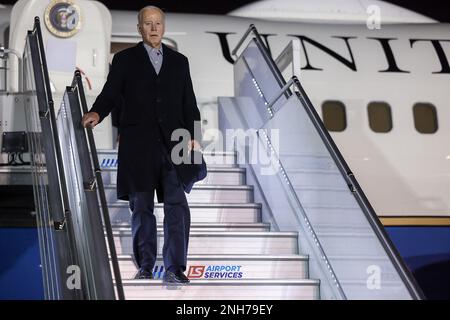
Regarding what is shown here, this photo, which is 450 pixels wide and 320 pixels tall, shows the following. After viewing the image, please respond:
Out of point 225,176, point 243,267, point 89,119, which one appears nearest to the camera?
point 89,119

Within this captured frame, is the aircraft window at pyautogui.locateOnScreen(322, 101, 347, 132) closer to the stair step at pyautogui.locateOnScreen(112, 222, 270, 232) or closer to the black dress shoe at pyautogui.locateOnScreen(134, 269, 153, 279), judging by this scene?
the stair step at pyautogui.locateOnScreen(112, 222, 270, 232)

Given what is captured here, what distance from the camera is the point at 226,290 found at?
532cm

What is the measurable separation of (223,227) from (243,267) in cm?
58

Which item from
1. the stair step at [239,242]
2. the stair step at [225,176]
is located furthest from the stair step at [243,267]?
the stair step at [225,176]

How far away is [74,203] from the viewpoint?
215 inches

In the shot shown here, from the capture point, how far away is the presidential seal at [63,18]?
334 inches

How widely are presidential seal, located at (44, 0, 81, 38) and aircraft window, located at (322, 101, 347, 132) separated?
2.69m

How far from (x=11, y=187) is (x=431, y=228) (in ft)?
13.4

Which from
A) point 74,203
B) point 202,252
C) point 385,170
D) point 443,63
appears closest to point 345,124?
point 385,170

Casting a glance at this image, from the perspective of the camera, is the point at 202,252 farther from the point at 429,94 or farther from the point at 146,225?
the point at 429,94

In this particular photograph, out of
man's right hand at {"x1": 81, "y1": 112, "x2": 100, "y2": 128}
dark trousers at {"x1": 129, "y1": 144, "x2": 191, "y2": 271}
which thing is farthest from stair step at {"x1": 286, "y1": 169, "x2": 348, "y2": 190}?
man's right hand at {"x1": 81, "y1": 112, "x2": 100, "y2": 128}

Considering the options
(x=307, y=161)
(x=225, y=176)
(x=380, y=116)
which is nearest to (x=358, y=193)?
(x=307, y=161)

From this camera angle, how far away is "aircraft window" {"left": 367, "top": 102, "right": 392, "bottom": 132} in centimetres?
891

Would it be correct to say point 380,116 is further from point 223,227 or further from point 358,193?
point 358,193
